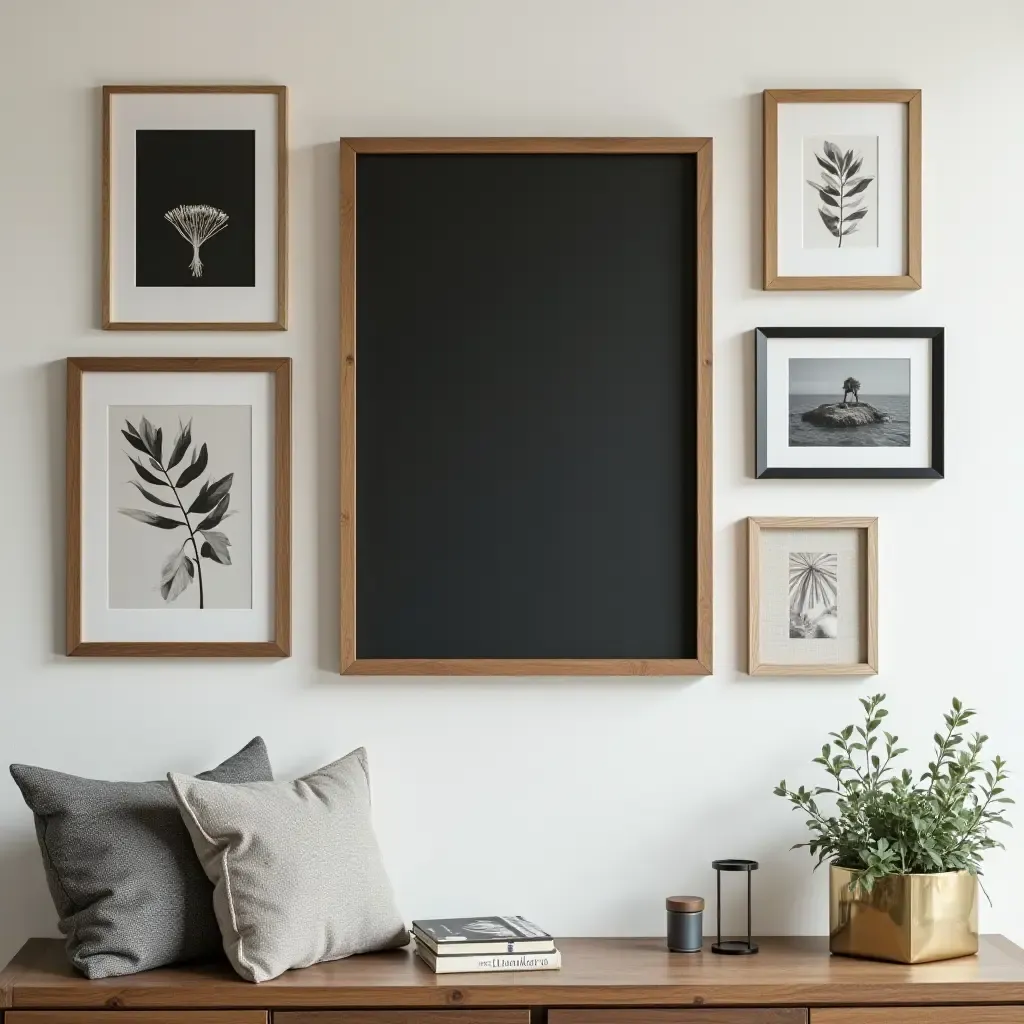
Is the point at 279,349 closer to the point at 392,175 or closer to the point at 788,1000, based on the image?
the point at 392,175

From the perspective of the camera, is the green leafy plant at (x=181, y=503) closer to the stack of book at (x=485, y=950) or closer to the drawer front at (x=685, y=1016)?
the stack of book at (x=485, y=950)

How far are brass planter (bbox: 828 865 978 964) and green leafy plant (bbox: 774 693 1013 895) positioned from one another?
1.0 inches

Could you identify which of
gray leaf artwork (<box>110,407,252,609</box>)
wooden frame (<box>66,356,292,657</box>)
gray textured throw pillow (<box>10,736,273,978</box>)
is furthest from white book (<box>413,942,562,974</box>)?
Result: gray leaf artwork (<box>110,407,252,609</box>)

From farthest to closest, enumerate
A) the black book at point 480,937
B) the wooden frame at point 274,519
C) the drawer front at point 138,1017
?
the wooden frame at point 274,519, the black book at point 480,937, the drawer front at point 138,1017

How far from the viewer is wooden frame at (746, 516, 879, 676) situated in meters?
2.42

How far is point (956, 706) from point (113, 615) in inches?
61.3

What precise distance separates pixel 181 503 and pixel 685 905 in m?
1.18

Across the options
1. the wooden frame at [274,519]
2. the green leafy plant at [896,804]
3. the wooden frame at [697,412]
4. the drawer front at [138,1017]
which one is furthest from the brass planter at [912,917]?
the wooden frame at [274,519]

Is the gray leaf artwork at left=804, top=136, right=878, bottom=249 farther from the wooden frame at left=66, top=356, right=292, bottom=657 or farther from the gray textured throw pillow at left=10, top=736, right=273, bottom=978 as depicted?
the gray textured throw pillow at left=10, top=736, right=273, bottom=978

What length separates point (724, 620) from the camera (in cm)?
245

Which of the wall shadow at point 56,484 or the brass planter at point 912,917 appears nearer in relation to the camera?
the brass planter at point 912,917

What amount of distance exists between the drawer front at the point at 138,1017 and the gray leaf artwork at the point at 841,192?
1.70 metres

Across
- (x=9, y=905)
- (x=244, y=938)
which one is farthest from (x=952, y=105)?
(x=9, y=905)

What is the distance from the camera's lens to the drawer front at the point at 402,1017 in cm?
200
